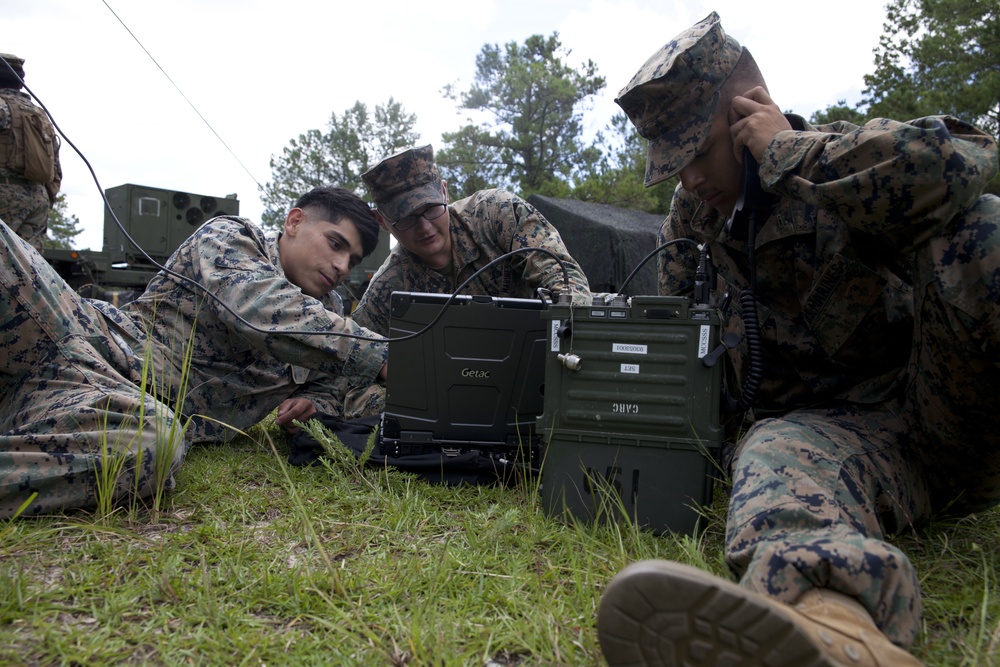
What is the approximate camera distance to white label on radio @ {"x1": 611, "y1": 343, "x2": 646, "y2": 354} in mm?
1769

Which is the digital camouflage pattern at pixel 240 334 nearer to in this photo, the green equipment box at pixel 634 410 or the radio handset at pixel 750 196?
the green equipment box at pixel 634 410

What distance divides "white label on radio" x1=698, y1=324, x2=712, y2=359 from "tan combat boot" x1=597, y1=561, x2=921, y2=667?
2.59 ft

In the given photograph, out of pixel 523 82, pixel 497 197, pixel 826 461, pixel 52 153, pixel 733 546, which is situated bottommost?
pixel 733 546

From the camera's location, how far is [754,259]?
194 centimetres

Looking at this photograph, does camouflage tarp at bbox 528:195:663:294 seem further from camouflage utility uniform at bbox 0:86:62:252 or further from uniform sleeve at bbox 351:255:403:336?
camouflage utility uniform at bbox 0:86:62:252

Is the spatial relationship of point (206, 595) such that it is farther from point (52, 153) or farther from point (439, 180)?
point (52, 153)

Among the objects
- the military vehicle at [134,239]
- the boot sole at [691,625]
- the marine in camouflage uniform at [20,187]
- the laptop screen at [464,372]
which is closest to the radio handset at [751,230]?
the laptop screen at [464,372]

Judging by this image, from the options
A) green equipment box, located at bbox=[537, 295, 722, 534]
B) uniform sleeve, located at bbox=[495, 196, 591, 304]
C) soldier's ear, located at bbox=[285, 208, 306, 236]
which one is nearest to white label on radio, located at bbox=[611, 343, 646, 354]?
green equipment box, located at bbox=[537, 295, 722, 534]

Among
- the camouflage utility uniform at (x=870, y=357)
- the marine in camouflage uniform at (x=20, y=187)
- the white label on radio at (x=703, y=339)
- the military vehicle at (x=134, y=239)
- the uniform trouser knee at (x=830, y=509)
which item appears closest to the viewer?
the uniform trouser knee at (x=830, y=509)

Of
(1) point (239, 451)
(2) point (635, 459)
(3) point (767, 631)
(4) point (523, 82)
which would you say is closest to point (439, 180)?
(1) point (239, 451)

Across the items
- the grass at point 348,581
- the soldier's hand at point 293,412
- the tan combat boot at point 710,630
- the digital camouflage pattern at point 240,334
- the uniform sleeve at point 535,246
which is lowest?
the grass at point 348,581

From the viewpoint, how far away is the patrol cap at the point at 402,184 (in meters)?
3.39

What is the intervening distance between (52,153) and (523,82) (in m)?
15.5

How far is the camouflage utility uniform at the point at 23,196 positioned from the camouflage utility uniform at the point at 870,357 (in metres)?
5.32
